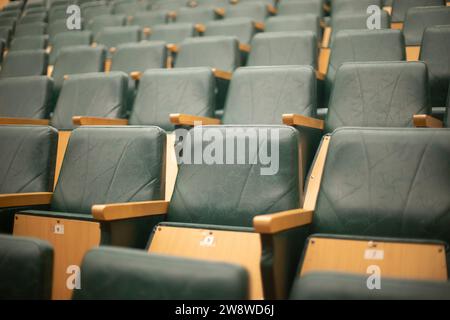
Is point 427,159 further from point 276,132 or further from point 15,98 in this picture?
point 15,98

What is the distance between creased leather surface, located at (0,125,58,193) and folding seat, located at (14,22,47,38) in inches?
22.6

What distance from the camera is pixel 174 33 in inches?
25.4

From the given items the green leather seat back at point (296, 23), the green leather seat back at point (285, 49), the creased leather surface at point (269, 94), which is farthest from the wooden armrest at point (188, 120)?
the green leather seat back at point (296, 23)

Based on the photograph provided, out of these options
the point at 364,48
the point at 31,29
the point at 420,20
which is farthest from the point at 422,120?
the point at 31,29

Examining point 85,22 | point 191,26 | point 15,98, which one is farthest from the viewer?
point 85,22

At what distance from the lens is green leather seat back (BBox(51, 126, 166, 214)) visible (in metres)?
0.31

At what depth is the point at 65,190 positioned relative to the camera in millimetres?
333

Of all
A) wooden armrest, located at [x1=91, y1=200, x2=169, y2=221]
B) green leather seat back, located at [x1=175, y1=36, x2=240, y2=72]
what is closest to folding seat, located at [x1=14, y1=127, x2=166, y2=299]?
wooden armrest, located at [x1=91, y1=200, x2=169, y2=221]

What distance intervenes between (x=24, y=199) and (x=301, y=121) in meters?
0.18

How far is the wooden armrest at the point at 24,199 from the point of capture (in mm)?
316

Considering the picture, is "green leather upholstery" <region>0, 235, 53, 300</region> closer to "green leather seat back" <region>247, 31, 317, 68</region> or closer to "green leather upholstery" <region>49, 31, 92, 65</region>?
"green leather seat back" <region>247, 31, 317, 68</region>

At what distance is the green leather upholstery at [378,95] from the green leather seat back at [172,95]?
109mm
